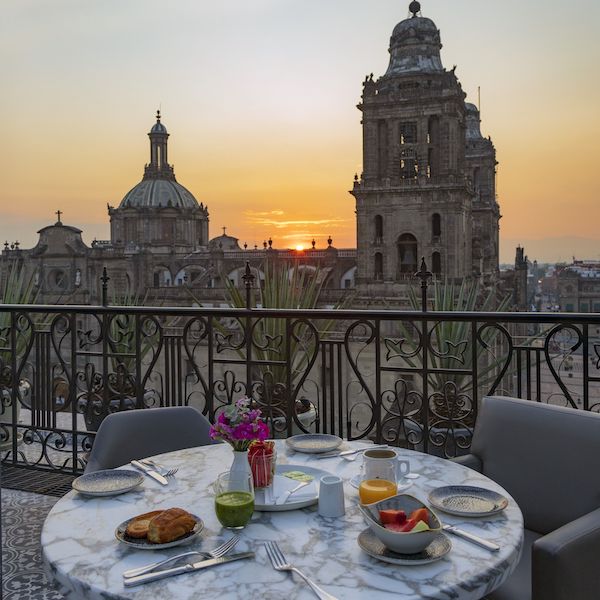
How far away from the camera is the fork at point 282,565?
48.6 inches

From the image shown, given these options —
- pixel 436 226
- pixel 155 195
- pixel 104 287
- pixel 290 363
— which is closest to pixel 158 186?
pixel 155 195

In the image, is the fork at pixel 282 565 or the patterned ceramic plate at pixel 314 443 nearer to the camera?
the fork at pixel 282 565

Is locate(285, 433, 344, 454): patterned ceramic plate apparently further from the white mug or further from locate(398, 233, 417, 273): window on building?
locate(398, 233, 417, 273): window on building

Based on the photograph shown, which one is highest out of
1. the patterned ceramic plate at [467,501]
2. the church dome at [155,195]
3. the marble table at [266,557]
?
the church dome at [155,195]

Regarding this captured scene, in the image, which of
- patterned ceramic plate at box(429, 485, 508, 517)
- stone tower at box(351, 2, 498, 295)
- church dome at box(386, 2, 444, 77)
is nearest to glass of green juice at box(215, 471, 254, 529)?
patterned ceramic plate at box(429, 485, 508, 517)

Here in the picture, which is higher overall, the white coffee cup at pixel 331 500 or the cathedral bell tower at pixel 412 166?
the cathedral bell tower at pixel 412 166

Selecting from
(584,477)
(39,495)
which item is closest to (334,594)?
(584,477)

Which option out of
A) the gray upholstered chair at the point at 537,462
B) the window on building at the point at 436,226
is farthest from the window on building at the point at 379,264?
the gray upholstered chair at the point at 537,462

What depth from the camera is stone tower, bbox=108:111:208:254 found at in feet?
207

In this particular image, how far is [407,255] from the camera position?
1361 inches

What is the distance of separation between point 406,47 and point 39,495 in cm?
3375

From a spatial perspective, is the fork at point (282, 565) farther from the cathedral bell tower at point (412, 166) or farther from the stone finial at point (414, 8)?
the stone finial at point (414, 8)

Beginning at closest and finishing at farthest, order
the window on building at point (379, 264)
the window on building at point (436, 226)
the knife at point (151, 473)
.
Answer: the knife at point (151, 473)
the window on building at point (436, 226)
the window on building at point (379, 264)

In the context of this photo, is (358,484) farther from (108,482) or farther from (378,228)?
(378,228)
